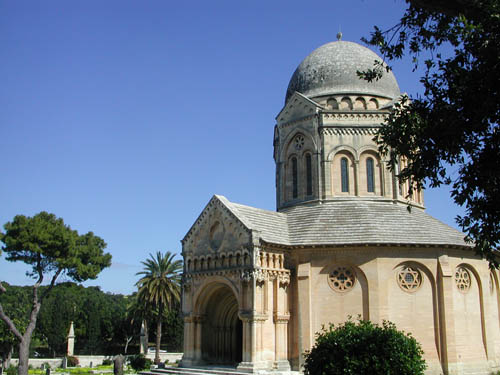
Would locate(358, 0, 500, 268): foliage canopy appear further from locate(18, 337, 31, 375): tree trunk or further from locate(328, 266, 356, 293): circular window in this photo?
locate(18, 337, 31, 375): tree trunk

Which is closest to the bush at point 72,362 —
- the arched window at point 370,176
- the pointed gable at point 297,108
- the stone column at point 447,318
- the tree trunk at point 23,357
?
the tree trunk at point 23,357

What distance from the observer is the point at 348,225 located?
2967 centimetres

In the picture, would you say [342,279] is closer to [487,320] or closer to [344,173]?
[344,173]

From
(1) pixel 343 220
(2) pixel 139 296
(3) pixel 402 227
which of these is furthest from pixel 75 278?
(3) pixel 402 227

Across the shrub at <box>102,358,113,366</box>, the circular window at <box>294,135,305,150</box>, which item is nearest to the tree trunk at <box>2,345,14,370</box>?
the shrub at <box>102,358,113,366</box>

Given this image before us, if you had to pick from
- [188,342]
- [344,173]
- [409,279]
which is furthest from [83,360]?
[409,279]

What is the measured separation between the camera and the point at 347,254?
28656 mm

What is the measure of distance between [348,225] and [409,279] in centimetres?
431

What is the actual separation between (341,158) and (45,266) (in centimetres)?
2365

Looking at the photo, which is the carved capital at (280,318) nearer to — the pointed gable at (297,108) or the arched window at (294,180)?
the arched window at (294,180)

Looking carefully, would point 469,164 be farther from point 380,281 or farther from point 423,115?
point 380,281

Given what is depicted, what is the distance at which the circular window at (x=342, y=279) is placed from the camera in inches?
1125

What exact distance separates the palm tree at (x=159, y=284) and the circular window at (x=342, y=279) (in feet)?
68.9

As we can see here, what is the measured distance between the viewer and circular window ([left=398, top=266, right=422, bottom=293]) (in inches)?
1117
